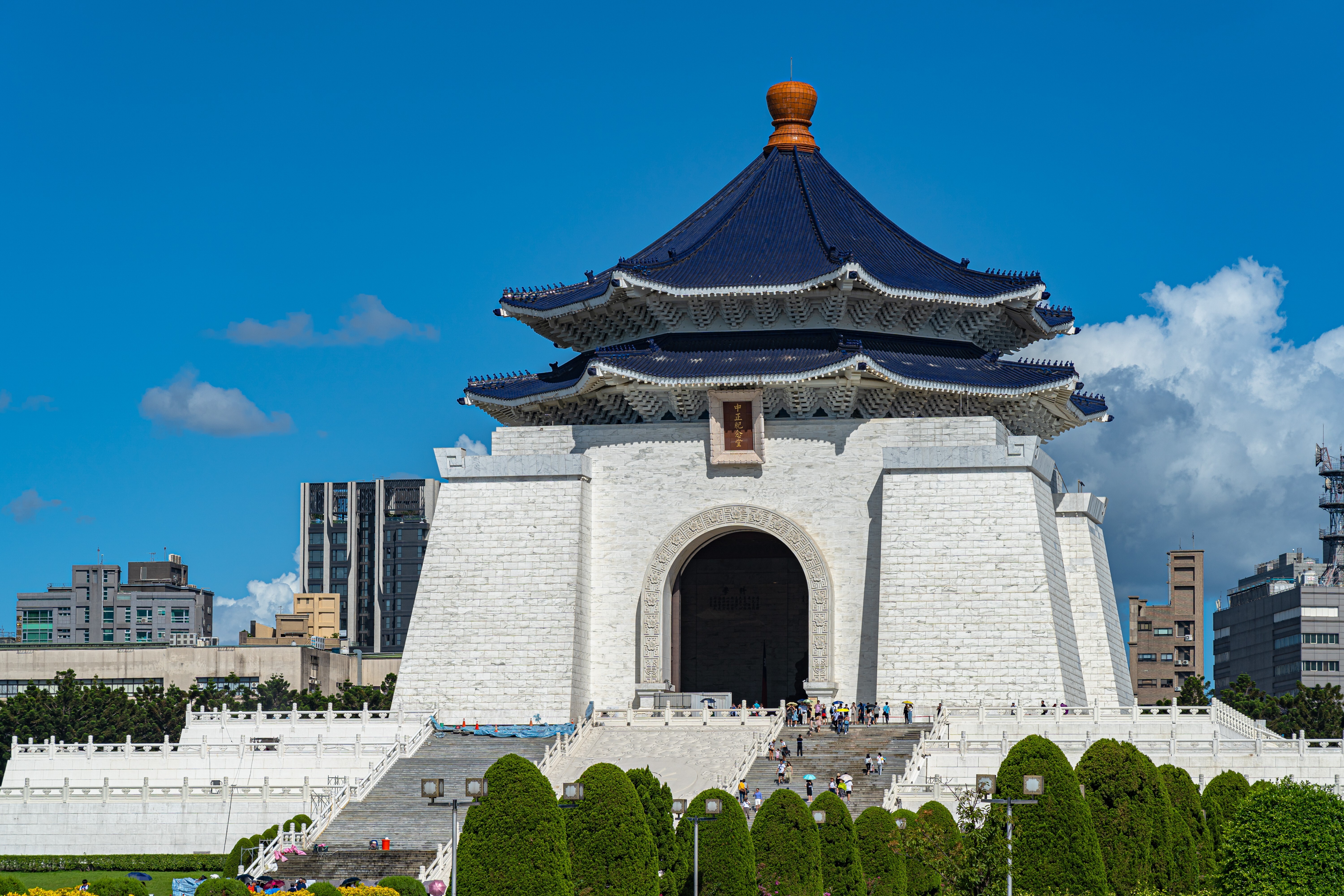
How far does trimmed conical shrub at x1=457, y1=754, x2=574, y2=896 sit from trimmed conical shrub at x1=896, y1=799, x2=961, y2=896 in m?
6.32

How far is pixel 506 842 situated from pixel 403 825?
1191cm

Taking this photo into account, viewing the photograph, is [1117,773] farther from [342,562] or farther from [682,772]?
[342,562]

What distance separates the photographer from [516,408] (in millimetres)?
48562

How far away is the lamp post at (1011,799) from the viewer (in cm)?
2352

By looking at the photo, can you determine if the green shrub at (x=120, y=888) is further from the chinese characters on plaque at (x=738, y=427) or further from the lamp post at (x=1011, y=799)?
the chinese characters on plaque at (x=738, y=427)

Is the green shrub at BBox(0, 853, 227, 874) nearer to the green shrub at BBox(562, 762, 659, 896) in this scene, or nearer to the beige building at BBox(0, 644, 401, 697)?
the green shrub at BBox(562, 762, 659, 896)

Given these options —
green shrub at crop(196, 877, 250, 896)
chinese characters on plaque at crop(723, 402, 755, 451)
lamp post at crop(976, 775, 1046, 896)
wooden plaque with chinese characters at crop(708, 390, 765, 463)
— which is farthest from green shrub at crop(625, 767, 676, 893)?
chinese characters on plaque at crop(723, 402, 755, 451)

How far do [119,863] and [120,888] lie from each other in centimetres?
1016

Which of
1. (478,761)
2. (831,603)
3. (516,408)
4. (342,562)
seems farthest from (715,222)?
(342,562)

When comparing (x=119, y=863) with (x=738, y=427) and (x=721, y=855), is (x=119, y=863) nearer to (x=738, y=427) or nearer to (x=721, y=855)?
(x=721, y=855)

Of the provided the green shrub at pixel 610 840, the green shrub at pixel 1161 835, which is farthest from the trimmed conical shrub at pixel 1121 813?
the green shrub at pixel 610 840

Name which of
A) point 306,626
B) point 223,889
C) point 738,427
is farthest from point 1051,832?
point 306,626

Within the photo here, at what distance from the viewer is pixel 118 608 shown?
97812mm

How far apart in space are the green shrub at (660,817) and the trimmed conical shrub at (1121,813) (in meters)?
5.34
